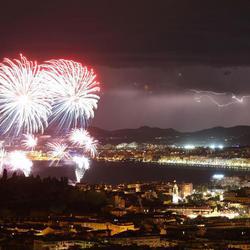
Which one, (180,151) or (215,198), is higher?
(180,151)

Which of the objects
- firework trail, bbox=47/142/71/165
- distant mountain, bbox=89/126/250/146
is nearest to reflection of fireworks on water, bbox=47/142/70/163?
firework trail, bbox=47/142/71/165

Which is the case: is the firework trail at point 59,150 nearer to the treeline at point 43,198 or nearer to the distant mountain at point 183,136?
the treeline at point 43,198

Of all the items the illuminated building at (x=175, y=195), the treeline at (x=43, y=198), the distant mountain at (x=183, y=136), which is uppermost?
the distant mountain at (x=183, y=136)

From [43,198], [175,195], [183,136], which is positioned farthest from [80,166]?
[183,136]

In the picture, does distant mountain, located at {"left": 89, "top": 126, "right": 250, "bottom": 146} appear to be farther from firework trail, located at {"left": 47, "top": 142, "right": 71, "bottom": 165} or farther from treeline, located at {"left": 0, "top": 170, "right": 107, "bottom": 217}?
treeline, located at {"left": 0, "top": 170, "right": 107, "bottom": 217}

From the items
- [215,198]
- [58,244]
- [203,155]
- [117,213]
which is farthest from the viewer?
[203,155]

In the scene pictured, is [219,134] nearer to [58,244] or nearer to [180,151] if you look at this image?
[180,151]

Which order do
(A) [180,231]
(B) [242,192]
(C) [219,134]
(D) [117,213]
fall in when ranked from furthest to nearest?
1. (C) [219,134]
2. (B) [242,192]
3. (D) [117,213]
4. (A) [180,231]

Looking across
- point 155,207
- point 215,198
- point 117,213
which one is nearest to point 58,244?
point 117,213

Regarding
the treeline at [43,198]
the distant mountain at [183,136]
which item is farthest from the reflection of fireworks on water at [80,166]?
the distant mountain at [183,136]
